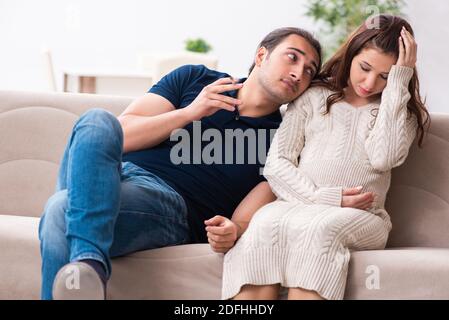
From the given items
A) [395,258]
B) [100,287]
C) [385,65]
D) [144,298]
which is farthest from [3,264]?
[385,65]

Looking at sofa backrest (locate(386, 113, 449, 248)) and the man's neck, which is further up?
the man's neck

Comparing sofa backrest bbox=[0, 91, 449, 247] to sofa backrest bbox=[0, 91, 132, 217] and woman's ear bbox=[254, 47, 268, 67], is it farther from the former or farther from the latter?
woman's ear bbox=[254, 47, 268, 67]

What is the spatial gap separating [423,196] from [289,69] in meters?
0.53

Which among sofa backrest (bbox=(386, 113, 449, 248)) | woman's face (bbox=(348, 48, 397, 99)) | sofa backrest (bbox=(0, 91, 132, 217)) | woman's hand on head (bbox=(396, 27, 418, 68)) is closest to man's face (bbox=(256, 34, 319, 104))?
woman's face (bbox=(348, 48, 397, 99))

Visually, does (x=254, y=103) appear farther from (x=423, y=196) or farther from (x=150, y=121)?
(x=423, y=196)

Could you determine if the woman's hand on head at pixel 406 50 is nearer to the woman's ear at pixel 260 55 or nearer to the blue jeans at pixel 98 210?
the woman's ear at pixel 260 55

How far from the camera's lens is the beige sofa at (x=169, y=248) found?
1.60 metres

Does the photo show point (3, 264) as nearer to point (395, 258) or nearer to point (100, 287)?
point (100, 287)

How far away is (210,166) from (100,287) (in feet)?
1.93

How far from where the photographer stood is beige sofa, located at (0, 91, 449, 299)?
1.60 m

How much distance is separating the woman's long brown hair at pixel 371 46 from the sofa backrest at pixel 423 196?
66mm

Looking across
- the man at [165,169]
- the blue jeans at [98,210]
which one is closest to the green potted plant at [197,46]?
the man at [165,169]

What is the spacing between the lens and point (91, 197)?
1507mm

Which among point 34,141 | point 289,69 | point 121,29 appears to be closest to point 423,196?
point 289,69
